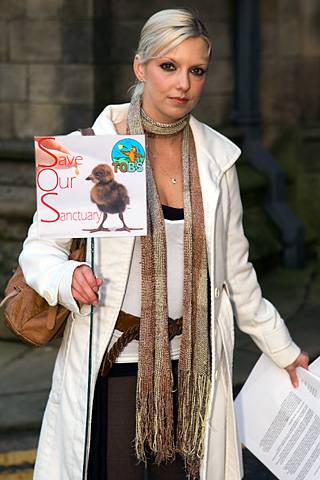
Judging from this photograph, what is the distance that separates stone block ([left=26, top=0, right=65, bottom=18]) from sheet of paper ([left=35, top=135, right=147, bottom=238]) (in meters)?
3.98

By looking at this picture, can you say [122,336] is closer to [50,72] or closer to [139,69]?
[139,69]

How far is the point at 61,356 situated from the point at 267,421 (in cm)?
77

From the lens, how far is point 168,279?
3.45m

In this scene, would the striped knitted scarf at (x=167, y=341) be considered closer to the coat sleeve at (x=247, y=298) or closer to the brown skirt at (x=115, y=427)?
the brown skirt at (x=115, y=427)

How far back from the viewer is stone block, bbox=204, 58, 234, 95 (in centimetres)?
829

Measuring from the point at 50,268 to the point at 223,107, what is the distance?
208 inches

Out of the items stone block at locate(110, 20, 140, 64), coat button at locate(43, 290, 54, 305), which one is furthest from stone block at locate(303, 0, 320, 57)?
coat button at locate(43, 290, 54, 305)

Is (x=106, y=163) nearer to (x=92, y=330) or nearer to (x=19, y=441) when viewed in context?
(x=92, y=330)

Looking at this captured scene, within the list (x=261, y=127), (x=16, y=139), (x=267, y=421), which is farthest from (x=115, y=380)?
(x=261, y=127)

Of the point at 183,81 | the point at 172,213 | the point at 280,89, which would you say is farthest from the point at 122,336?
the point at 280,89

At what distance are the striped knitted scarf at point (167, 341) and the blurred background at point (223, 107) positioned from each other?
6.48 ft

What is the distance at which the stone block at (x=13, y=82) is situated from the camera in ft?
23.7

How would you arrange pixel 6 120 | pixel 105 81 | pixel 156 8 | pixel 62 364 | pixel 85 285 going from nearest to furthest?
pixel 85 285 → pixel 62 364 → pixel 105 81 → pixel 6 120 → pixel 156 8

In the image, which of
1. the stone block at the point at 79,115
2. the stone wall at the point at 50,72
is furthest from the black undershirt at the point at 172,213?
the stone block at the point at 79,115
